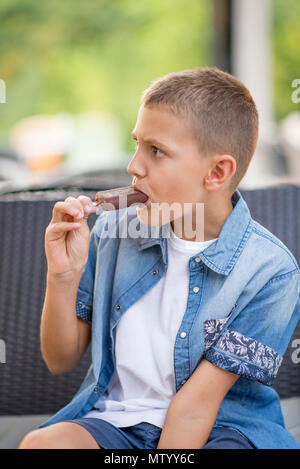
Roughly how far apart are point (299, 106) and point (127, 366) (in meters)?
6.45

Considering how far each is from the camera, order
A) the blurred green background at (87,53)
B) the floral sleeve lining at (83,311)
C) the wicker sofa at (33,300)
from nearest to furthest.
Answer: the floral sleeve lining at (83,311) → the wicker sofa at (33,300) → the blurred green background at (87,53)

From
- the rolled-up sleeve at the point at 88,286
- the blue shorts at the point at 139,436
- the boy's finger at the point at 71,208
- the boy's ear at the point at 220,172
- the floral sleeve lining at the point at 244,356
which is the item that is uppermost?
the boy's ear at the point at 220,172

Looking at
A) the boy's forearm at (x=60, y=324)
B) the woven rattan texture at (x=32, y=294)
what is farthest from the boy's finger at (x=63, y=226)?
the woven rattan texture at (x=32, y=294)

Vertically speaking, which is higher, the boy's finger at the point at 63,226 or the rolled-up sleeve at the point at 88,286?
the boy's finger at the point at 63,226

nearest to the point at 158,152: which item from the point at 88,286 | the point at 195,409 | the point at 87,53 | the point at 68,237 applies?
the point at 68,237

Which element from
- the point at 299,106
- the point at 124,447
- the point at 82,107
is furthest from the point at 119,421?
the point at 82,107

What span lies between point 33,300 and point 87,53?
787 cm

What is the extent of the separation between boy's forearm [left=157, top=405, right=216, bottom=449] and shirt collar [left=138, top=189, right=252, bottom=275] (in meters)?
0.28

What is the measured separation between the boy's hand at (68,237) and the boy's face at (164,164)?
0.38ft

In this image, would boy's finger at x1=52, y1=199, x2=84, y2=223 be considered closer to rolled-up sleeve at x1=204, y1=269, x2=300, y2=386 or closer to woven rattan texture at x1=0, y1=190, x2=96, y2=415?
rolled-up sleeve at x1=204, y1=269, x2=300, y2=386

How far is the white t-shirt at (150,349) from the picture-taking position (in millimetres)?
1229

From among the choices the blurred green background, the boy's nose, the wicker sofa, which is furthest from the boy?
the blurred green background

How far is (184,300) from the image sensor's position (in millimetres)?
1243

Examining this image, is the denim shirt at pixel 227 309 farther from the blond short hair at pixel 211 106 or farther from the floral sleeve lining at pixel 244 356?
the blond short hair at pixel 211 106
